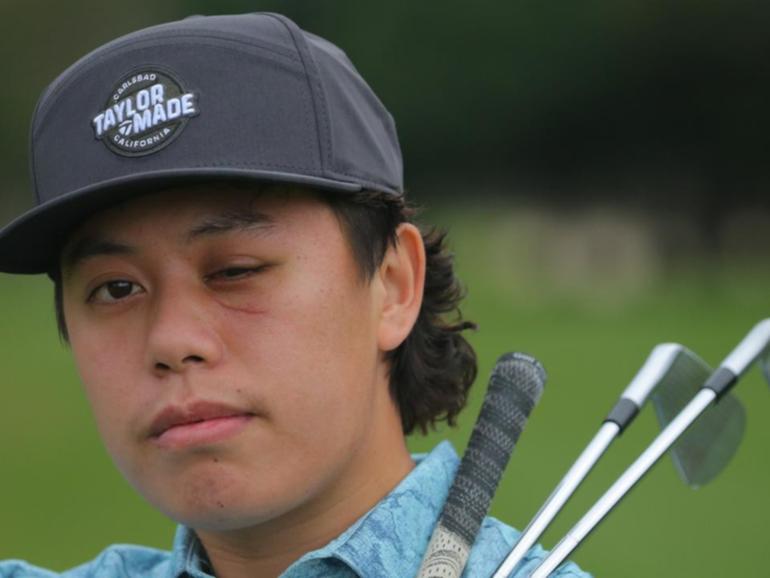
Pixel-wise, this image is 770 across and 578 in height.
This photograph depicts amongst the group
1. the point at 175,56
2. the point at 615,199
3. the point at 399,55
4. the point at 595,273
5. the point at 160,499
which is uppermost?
the point at 399,55

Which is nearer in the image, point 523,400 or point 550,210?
point 523,400

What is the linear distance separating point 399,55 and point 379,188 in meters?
25.6

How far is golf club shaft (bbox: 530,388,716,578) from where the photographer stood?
2211 mm

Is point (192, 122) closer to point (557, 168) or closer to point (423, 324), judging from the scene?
point (423, 324)

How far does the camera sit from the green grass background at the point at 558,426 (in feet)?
29.2

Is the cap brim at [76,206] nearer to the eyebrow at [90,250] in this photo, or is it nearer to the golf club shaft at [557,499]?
the eyebrow at [90,250]

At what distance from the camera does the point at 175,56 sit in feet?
7.38

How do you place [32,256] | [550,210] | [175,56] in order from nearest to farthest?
[175,56]
[32,256]
[550,210]

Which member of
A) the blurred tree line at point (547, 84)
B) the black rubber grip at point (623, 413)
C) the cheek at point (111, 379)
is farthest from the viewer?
the blurred tree line at point (547, 84)

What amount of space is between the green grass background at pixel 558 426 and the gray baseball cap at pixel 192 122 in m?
1.90

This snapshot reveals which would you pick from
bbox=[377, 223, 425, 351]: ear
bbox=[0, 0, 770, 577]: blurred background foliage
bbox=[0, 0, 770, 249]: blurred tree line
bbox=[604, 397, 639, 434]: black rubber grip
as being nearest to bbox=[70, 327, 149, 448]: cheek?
bbox=[377, 223, 425, 351]: ear

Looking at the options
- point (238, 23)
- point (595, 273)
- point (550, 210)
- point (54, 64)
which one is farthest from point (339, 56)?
point (54, 64)

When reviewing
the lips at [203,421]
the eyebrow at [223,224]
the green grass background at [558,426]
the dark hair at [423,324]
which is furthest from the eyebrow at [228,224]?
the green grass background at [558,426]

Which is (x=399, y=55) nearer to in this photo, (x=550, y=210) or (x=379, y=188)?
(x=550, y=210)
